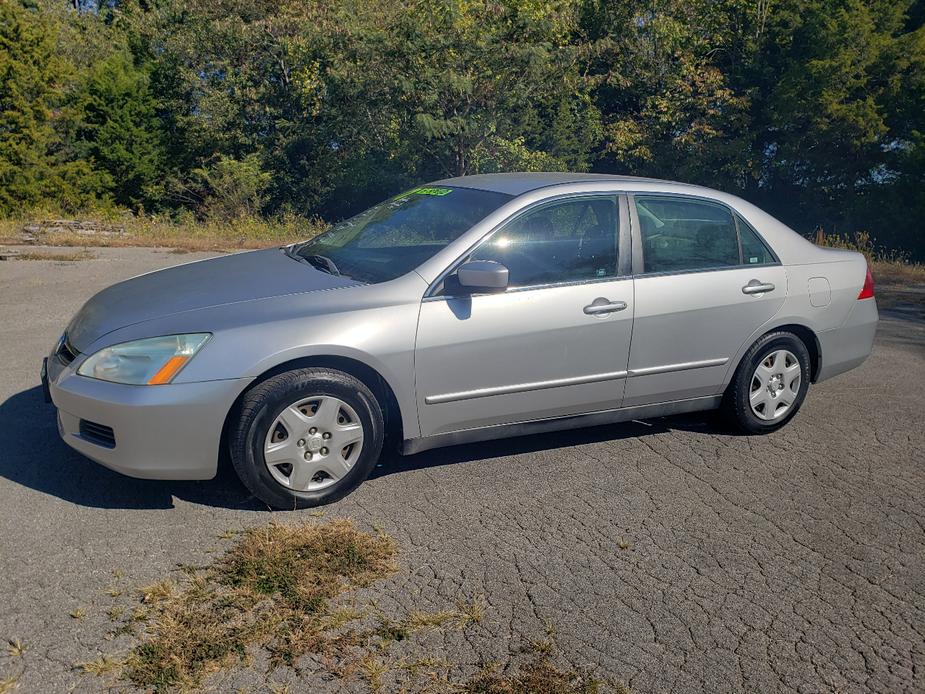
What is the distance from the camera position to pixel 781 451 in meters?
5.56

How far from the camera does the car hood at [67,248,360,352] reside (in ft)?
15.1

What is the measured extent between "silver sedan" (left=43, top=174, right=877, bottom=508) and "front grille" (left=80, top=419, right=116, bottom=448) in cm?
1

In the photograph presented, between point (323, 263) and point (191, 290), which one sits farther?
point (323, 263)

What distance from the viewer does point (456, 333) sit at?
4.68 meters

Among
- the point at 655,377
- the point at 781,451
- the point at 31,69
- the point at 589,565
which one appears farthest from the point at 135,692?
the point at 31,69

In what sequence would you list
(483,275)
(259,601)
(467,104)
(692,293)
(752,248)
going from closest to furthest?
(259,601)
(483,275)
(692,293)
(752,248)
(467,104)

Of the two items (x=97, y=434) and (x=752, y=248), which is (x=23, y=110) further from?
(x=752, y=248)

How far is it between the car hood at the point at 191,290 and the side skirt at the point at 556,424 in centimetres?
92

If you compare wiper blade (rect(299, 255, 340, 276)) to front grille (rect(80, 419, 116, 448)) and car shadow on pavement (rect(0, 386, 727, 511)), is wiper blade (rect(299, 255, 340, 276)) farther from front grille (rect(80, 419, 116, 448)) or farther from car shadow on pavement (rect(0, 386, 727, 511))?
front grille (rect(80, 419, 116, 448))

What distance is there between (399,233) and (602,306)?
128cm

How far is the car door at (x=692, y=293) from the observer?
526 cm

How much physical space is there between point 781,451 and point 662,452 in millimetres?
742

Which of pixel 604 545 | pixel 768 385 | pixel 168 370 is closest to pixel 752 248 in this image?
pixel 768 385

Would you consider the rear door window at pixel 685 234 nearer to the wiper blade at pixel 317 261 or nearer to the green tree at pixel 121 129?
the wiper blade at pixel 317 261
